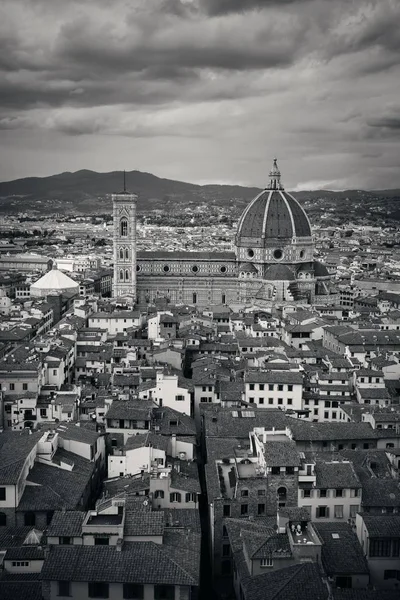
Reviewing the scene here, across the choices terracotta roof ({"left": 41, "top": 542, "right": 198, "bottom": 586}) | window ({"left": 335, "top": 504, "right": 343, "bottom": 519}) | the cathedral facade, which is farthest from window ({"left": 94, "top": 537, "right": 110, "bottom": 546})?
the cathedral facade

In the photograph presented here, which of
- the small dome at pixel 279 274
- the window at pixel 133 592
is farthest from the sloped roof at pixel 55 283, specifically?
the window at pixel 133 592

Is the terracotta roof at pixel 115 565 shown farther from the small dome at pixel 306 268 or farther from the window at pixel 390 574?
the small dome at pixel 306 268

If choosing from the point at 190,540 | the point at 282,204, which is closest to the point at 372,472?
the point at 190,540

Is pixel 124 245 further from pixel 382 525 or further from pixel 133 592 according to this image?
pixel 133 592

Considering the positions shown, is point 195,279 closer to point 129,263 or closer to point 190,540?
point 129,263

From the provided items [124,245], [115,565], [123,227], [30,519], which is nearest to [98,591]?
[115,565]

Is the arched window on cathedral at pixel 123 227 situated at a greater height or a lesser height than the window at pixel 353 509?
greater
